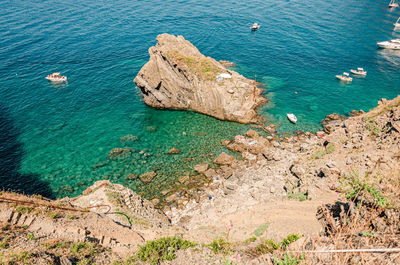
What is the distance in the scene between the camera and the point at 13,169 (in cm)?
2836

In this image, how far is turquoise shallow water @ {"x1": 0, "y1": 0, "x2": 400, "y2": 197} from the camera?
30250mm

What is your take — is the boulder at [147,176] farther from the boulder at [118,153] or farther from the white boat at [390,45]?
the white boat at [390,45]

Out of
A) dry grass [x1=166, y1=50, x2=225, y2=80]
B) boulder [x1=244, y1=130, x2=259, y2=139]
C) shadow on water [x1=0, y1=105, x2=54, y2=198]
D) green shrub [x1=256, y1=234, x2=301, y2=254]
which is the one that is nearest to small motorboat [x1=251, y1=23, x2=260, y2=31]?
dry grass [x1=166, y1=50, x2=225, y2=80]

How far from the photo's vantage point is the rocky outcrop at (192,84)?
35.9 metres

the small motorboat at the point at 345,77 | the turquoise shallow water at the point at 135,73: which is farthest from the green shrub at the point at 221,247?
the small motorboat at the point at 345,77

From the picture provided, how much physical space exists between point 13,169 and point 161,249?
27.0 meters

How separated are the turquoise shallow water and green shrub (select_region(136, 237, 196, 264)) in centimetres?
1242

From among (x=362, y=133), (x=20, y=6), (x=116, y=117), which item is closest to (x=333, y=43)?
(x=362, y=133)

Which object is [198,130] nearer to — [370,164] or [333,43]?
[370,164]

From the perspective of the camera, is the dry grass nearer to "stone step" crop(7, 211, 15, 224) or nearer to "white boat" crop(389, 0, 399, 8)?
"stone step" crop(7, 211, 15, 224)

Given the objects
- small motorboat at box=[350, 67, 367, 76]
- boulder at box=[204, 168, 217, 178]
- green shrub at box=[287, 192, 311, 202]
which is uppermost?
small motorboat at box=[350, 67, 367, 76]

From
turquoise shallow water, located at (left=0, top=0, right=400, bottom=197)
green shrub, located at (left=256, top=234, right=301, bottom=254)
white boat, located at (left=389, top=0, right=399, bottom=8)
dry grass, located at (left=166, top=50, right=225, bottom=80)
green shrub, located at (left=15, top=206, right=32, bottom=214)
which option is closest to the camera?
green shrub, located at (left=256, top=234, right=301, bottom=254)

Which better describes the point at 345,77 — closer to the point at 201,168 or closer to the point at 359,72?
the point at 359,72

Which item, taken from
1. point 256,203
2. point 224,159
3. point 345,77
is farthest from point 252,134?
point 345,77
